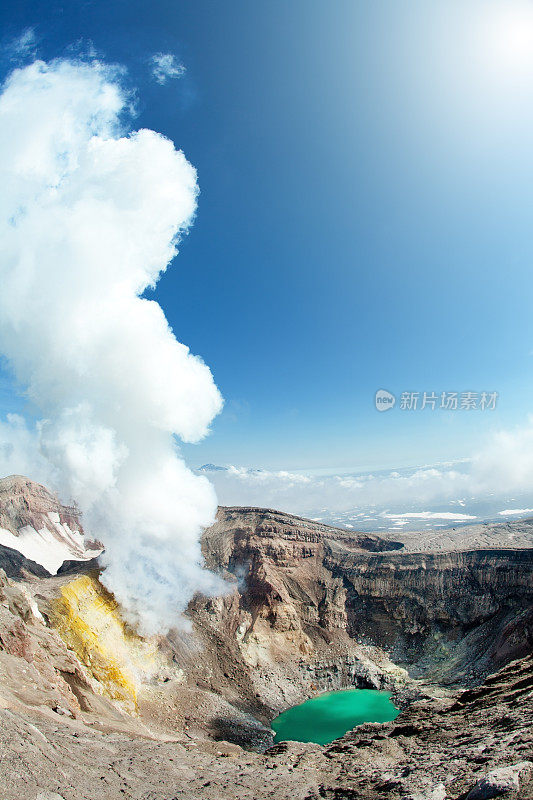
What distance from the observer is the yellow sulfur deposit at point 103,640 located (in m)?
32.8

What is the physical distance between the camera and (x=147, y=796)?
1306 centimetres

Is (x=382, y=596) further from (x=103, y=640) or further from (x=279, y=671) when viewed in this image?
(x=103, y=640)

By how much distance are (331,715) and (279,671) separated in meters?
8.49

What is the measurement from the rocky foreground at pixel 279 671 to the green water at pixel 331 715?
61.4 inches

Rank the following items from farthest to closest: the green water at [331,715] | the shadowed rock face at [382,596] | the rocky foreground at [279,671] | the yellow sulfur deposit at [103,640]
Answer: the shadowed rock face at [382,596]
the green water at [331,715]
the yellow sulfur deposit at [103,640]
the rocky foreground at [279,671]

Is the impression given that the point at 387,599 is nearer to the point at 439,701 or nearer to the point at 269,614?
the point at 269,614

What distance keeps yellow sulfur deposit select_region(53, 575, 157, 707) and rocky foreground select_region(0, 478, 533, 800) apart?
171 millimetres

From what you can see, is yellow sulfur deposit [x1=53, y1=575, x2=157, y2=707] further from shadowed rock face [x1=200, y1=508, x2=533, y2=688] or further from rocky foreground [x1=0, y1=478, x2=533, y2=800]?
shadowed rock face [x1=200, y1=508, x2=533, y2=688]

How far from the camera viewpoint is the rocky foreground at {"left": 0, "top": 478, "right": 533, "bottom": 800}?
543 inches

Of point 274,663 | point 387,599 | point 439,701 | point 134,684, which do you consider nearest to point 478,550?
point 387,599

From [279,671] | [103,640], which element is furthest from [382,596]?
[103,640]

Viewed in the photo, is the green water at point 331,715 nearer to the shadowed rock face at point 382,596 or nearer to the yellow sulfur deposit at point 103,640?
the shadowed rock face at point 382,596

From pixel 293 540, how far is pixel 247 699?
96.6ft

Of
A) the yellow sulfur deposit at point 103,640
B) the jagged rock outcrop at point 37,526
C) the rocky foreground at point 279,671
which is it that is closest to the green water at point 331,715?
the rocky foreground at point 279,671
